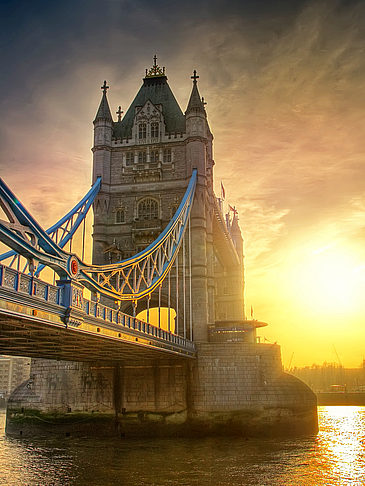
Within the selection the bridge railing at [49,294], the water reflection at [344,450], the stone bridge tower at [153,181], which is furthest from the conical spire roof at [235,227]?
the bridge railing at [49,294]

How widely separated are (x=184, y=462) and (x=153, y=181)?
1142 inches

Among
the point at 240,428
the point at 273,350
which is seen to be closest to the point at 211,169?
the point at 273,350

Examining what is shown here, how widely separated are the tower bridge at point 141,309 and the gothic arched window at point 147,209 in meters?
0.10

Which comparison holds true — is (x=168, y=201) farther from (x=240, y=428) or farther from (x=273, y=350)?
(x=240, y=428)

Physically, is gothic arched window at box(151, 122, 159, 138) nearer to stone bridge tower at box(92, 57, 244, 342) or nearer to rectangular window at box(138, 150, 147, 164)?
stone bridge tower at box(92, 57, 244, 342)

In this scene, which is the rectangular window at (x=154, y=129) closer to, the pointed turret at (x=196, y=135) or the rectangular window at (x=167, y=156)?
the rectangular window at (x=167, y=156)

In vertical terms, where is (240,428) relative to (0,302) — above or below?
below

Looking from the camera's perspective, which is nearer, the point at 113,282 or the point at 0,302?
the point at 0,302

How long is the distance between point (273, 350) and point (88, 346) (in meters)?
18.6

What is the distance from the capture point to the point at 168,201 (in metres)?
49.3

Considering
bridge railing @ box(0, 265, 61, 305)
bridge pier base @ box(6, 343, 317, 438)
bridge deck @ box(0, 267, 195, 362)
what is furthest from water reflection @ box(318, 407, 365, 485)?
bridge railing @ box(0, 265, 61, 305)

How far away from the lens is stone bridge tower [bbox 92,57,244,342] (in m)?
46.9

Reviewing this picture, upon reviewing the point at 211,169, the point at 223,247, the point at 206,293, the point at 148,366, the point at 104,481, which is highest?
the point at 211,169

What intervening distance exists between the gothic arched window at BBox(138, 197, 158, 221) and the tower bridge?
105mm
